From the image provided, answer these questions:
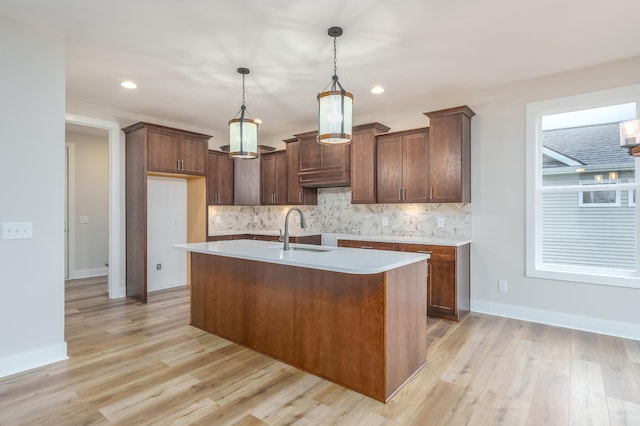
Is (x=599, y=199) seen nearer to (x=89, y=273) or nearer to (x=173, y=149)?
(x=173, y=149)

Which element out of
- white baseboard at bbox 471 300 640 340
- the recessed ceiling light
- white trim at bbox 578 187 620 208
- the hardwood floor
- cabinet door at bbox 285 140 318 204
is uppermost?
the recessed ceiling light

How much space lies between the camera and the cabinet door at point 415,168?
4242 millimetres

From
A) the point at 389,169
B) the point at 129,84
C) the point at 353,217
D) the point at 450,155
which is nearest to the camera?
the point at 129,84

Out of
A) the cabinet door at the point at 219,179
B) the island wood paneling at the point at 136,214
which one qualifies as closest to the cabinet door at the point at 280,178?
the cabinet door at the point at 219,179

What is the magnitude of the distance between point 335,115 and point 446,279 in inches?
92.7

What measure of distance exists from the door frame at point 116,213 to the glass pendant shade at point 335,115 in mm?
3748

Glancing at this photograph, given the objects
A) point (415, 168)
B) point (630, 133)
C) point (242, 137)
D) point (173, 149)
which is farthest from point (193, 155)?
point (630, 133)

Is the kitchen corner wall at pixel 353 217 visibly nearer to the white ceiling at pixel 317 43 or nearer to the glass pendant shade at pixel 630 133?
the white ceiling at pixel 317 43

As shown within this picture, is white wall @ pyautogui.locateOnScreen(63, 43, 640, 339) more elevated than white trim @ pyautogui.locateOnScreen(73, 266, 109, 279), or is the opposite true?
white wall @ pyautogui.locateOnScreen(63, 43, 640, 339)

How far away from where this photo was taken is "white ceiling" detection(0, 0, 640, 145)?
2.48m

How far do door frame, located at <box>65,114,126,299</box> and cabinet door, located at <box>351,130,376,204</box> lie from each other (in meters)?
3.31

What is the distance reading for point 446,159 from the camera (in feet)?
13.2

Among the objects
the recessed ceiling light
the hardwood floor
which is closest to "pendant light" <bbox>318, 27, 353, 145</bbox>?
the hardwood floor

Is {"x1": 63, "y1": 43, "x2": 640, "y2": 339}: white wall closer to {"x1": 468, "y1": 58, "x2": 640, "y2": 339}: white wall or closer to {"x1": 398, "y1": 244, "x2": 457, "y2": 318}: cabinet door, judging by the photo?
{"x1": 468, "y1": 58, "x2": 640, "y2": 339}: white wall
